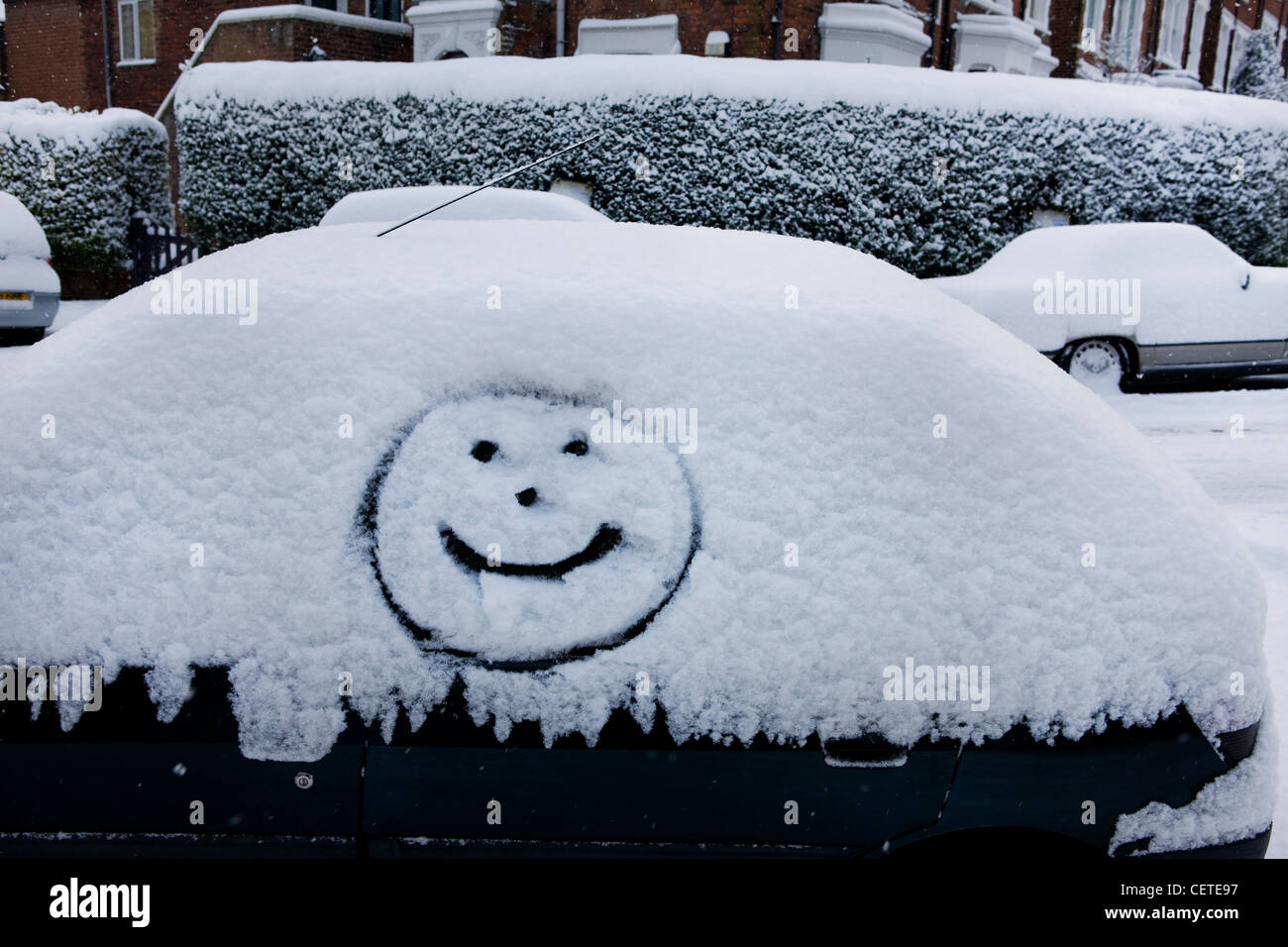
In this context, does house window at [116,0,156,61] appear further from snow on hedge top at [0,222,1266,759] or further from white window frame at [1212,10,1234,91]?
white window frame at [1212,10,1234,91]

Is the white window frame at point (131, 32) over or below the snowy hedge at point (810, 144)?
over

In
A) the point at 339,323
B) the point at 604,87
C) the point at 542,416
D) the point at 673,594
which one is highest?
the point at 604,87

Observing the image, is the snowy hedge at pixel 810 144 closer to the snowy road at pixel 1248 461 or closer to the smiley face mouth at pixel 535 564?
the snowy road at pixel 1248 461

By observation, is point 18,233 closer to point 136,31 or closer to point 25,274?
point 25,274

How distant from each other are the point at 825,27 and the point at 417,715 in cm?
1561

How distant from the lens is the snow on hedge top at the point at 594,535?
1706 millimetres

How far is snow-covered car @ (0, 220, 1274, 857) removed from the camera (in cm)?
171

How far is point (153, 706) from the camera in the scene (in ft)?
5.69

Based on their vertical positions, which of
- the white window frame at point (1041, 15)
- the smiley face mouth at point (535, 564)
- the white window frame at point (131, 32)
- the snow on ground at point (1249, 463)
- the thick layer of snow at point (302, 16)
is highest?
the white window frame at point (1041, 15)

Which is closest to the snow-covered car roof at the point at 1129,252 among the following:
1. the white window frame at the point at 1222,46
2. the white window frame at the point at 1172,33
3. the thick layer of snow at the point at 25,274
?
the thick layer of snow at the point at 25,274

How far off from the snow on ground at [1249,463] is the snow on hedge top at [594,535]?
149 cm

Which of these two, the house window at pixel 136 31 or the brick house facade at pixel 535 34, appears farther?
the house window at pixel 136 31
